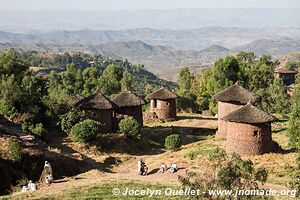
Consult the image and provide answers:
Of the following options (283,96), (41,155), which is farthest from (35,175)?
(283,96)

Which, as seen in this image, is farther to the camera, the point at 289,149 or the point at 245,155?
the point at 289,149

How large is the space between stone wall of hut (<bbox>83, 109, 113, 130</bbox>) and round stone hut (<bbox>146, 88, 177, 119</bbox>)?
29.0 feet

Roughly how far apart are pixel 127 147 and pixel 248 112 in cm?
1057

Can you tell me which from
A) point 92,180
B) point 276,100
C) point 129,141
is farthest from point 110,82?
point 92,180

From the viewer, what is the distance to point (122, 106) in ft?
133

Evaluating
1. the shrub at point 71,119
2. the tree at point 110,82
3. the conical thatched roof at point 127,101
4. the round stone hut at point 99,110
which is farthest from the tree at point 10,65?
the tree at point 110,82

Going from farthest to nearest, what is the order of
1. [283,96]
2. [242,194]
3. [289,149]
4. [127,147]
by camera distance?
[283,96], [127,147], [289,149], [242,194]

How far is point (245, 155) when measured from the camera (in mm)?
29078

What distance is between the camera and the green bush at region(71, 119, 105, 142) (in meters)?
33.6

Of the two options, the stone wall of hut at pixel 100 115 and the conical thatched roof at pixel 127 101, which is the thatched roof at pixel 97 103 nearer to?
the stone wall of hut at pixel 100 115

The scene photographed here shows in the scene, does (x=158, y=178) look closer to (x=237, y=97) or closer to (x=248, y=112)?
(x=248, y=112)

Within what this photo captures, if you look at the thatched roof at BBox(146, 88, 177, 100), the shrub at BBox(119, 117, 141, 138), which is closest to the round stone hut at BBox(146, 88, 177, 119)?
the thatched roof at BBox(146, 88, 177, 100)

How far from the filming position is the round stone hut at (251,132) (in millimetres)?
28922

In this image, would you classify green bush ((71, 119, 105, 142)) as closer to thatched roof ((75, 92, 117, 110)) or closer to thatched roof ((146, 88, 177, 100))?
thatched roof ((75, 92, 117, 110))
